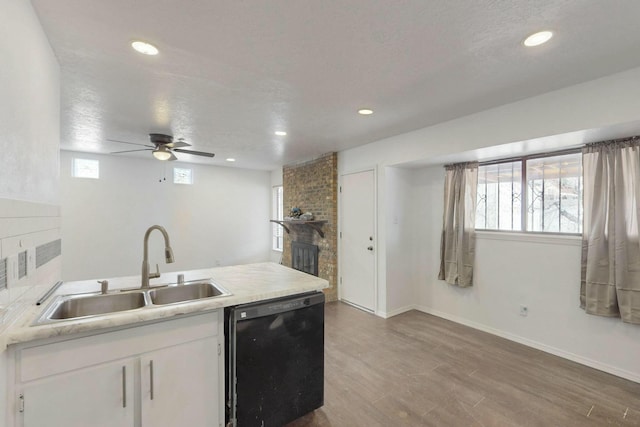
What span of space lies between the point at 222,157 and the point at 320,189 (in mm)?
1994

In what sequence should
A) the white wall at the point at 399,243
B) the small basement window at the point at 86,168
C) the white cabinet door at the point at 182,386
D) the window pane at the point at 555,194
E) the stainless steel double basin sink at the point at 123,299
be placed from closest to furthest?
the white cabinet door at the point at 182,386, the stainless steel double basin sink at the point at 123,299, the window pane at the point at 555,194, the white wall at the point at 399,243, the small basement window at the point at 86,168

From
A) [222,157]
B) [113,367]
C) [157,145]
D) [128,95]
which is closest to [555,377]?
[113,367]

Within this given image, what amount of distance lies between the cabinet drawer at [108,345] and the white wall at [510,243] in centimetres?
282

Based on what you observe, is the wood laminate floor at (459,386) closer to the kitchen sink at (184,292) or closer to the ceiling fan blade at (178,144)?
the kitchen sink at (184,292)

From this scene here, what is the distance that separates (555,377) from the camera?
2465 mm

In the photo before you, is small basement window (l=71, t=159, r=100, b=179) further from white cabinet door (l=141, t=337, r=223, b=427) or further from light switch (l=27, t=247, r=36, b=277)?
white cabinet door (l=141, t=337, r=223, b=427)

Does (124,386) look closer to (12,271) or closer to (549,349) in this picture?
(12,271)

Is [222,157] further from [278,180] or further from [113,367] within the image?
[113,367]

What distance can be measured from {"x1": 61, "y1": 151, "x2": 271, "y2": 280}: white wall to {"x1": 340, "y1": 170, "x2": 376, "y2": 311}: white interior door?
3.01 meters

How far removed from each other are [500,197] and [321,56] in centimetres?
284

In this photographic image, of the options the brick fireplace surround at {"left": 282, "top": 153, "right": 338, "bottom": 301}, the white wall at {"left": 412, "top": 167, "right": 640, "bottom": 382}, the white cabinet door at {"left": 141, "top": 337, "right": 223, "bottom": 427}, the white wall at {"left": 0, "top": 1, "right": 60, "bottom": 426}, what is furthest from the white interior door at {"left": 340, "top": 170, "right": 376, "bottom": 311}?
the white wall at {"left": 0, "top": 1, "right": 60, "bottom": 426}

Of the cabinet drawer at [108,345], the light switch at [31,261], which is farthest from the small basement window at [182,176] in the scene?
the cabinet drawer at [108,345]

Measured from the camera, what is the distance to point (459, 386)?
2350 mm

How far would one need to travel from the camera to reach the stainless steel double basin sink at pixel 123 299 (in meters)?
1.60
